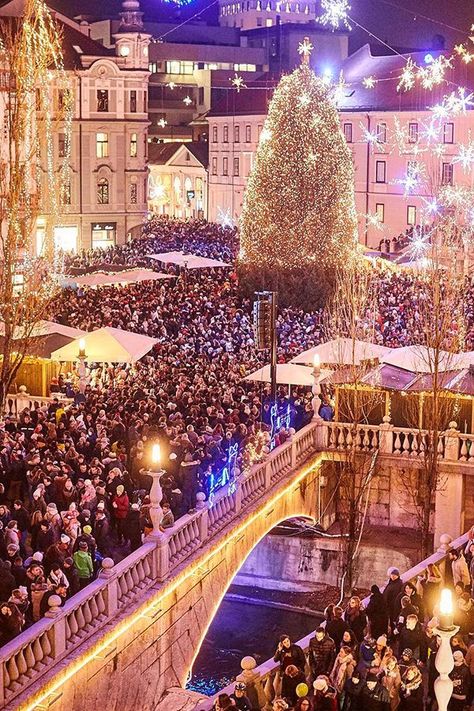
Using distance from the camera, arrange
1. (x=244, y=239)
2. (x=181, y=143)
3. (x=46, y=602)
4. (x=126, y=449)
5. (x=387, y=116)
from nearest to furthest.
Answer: (x=46, y=602) → (x=126, y=449) → (x=244, y=239) → (x=387, y=116) → (x=181, y=143)

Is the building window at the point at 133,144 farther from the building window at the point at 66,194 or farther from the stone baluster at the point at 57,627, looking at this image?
the stone baluster at the point at 57,627

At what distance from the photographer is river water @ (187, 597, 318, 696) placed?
27.8 m

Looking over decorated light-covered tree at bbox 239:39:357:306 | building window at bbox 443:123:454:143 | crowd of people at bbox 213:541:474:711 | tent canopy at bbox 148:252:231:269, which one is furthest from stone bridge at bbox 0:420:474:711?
building window at bbox 443:123:454:143

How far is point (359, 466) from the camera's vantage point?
28250mm

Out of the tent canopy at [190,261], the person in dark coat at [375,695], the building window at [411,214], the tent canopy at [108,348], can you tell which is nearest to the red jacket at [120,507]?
the person in dark coat at [375,695]

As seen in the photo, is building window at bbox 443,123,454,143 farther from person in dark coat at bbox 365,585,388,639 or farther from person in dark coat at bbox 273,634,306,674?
person in dark coat at bbox 273,634,306,674

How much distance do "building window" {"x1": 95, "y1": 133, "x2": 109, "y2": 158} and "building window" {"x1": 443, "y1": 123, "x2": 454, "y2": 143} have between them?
2099 centimetres

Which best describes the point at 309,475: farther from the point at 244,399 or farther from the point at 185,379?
the point at 185,379

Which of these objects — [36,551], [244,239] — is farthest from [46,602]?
[244,239]

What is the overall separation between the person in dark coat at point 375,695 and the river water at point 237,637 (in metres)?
11.8

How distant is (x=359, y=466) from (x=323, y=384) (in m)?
3.17

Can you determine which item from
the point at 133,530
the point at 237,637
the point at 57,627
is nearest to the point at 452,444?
the point at 237,637

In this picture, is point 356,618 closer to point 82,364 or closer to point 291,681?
point 291,681

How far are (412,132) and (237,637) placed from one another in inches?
1846
